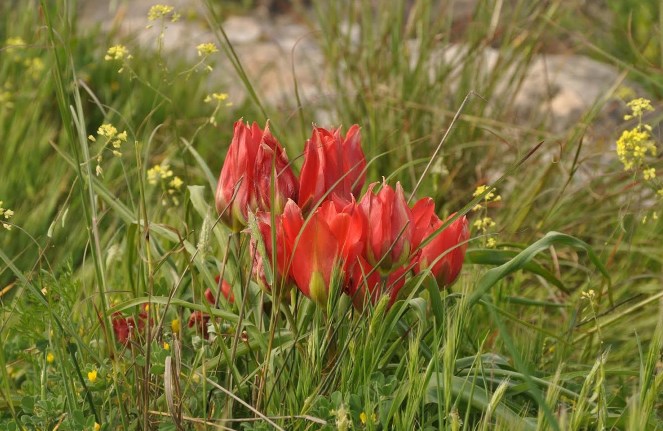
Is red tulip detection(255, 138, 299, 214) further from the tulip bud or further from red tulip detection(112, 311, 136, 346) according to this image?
red tulip detection(112, 311, 136, 346)

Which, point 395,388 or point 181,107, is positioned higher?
point 395,388

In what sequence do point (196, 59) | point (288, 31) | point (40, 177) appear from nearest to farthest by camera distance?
point (40, 177) < point (196, 59) < point (288, 31)

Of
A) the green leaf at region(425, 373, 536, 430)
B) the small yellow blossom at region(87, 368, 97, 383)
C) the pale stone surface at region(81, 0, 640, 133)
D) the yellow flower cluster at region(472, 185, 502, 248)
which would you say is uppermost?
the yellow flower cluster at region(472, 185, 502, 248)

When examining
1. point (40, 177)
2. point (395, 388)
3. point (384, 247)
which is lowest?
point (40, 177)

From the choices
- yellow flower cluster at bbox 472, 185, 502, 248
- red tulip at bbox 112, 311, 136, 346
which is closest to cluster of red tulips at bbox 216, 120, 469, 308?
yellow flower cluster at bbox 472, 185, 502, 248

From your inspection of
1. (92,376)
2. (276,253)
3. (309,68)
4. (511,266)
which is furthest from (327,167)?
(309,68)

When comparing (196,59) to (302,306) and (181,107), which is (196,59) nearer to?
(181,107)

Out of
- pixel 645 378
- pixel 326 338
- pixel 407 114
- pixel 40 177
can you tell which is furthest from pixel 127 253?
pixel 407 114

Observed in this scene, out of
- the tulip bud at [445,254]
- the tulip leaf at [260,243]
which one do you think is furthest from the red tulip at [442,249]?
the tulip leaf at [260,243]
